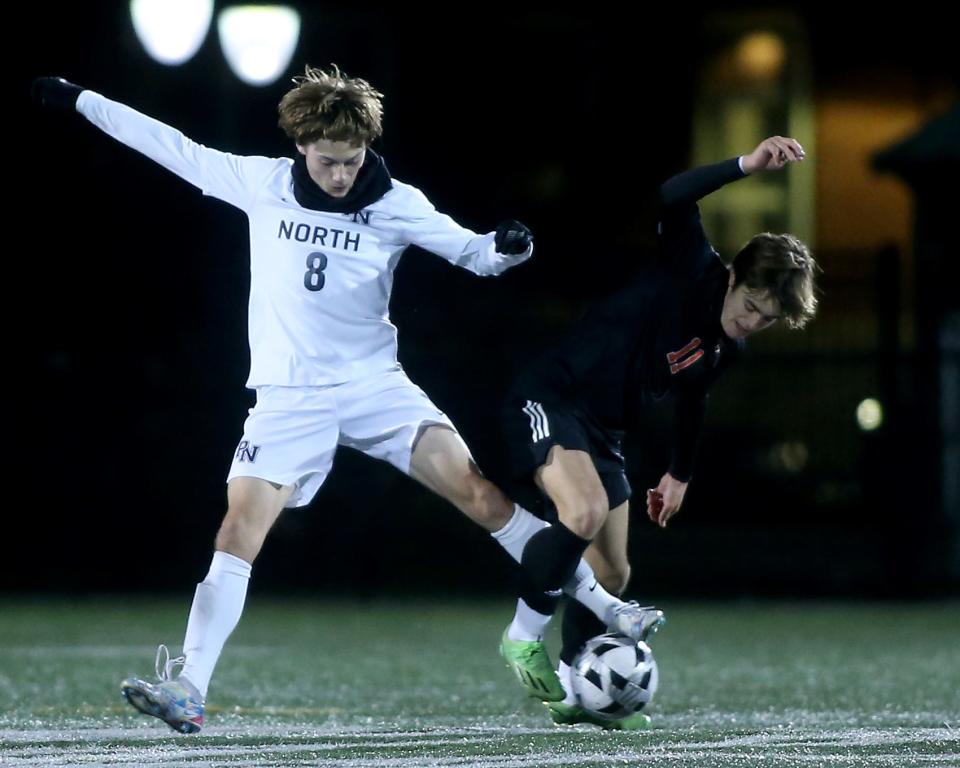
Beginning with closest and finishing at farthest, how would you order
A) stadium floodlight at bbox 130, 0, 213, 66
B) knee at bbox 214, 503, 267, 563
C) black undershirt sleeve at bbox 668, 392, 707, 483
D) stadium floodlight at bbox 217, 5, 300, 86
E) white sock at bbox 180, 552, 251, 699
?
white sock at bbox 180, 552, 251, 699 → knee at bbox 214, 503, 267, 563 → black undershirt sleeve at bbox 668, 392, 707, 483 → stadium floodlight at bbox 130, 0, 213, 66 → stadium floodlight at bbox 217, 5, 300, 86

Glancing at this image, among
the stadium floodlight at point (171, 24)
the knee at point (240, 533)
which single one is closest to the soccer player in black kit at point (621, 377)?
the knee at point (240, 533)

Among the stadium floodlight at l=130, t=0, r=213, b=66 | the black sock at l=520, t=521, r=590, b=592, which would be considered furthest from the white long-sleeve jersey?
the stadium floodlight at l=130, t=0, r=213, b=66

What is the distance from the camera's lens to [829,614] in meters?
12.9

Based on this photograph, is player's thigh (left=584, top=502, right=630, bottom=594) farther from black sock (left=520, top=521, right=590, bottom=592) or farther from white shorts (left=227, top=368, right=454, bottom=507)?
white shorts (left=227, top=368, right=454, bottom=507)

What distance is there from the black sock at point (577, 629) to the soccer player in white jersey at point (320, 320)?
262 mm

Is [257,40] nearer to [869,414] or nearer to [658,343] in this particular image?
[869,414]

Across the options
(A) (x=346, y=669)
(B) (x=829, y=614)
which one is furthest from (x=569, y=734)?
(B) (x=829, y=614)

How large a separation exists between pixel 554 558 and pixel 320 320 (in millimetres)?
1081

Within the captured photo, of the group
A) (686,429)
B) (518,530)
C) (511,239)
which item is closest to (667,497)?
(686,429)

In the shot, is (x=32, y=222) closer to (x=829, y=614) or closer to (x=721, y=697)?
(x=829, y=614)

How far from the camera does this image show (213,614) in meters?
6.34

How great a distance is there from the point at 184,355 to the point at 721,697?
24.4ft

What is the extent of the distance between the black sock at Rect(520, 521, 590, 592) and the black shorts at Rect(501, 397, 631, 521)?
0.88 feet

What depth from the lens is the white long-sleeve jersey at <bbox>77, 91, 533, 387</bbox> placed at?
21.7 feet
